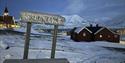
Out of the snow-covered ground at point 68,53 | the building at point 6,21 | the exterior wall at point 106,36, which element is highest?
the building at point 6,21

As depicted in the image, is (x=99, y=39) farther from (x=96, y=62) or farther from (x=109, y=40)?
(x=96, y=62)

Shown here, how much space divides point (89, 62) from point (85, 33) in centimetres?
2332

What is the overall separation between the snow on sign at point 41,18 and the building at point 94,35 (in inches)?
1063

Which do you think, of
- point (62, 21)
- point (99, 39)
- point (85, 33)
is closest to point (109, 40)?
point (99, 39)

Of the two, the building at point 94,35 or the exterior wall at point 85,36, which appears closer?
the exterior wall at point 85,36

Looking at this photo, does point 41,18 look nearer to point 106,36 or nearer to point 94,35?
point 94,35

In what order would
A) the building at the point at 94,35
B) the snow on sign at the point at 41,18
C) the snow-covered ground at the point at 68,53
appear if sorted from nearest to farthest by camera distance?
the snow on sign at the point at 41,18, the snow-covered ground at the point at 68,53, the building at the point at 94,35

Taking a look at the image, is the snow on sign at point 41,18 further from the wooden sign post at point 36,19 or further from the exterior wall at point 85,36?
the exterior wall at point 85,36

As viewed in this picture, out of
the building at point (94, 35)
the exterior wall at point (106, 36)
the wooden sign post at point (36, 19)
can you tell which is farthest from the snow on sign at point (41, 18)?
the exterior wall at point (106, 36)

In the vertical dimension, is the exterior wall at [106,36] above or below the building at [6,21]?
below

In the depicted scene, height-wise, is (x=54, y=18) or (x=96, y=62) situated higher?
(x=54, y=18)

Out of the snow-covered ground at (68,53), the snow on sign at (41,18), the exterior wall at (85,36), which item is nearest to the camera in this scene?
the snow on sign at (41,18)

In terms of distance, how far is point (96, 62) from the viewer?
10.3m

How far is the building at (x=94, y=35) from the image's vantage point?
107 ft
